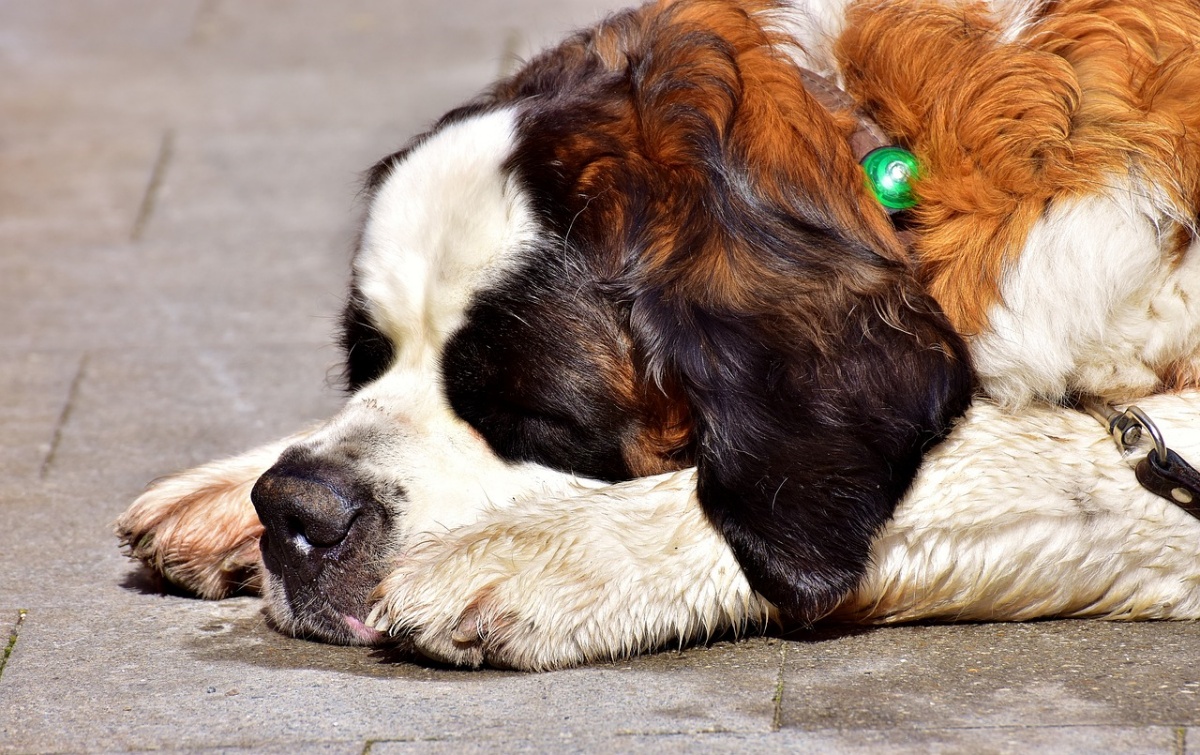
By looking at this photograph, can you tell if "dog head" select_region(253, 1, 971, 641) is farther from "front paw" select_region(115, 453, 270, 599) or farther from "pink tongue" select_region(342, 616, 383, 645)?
"front paw" select_region(115, 453, 270, 599)

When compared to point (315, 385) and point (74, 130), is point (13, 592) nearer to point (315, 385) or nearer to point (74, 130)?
point (315, 385)

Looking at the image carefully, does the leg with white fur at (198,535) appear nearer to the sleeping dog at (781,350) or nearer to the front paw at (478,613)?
the sleeping dog at (781,350)

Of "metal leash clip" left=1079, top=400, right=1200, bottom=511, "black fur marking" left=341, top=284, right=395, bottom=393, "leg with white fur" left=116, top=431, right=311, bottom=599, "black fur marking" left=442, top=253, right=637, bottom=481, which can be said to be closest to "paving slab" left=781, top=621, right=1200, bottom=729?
"metal leash clip" left=1079, top=400, right=1200, bottom=511

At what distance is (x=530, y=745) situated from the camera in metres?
2.34

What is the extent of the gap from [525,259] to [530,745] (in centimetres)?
92

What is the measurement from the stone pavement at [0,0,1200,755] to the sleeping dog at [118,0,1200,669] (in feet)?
0.46

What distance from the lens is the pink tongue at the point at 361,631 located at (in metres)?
2.81

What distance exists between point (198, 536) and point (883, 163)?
5.23 ft

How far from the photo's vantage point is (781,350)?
267 cm

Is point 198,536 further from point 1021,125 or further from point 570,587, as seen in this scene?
point 1021,125

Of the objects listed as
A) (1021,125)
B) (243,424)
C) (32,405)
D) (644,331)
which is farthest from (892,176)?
(32,405)

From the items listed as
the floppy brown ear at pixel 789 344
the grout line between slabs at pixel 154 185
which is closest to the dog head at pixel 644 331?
the floppy brown ear at pixel 789 344

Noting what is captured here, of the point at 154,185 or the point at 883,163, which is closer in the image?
the point at 883,163

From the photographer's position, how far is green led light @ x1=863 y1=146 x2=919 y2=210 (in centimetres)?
275
